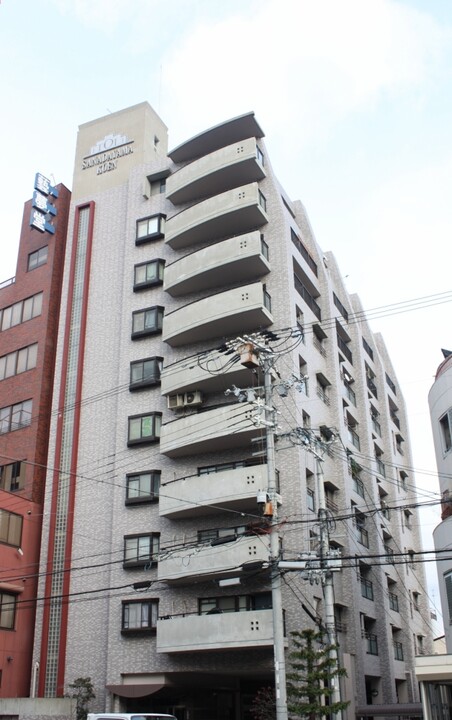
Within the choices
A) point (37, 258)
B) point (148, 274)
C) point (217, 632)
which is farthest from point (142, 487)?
point (37, 258)

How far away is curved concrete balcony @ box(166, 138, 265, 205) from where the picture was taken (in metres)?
40.8

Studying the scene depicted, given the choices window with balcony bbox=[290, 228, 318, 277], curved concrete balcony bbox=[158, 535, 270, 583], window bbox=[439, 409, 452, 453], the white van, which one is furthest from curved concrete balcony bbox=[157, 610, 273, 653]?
window with balcony bbox=[290, 228, 318, 277]

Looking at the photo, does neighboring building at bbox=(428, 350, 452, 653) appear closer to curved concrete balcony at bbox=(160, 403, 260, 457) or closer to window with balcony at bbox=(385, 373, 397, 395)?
curved concrete balcony at bbox=(160, 403, 260, 457)

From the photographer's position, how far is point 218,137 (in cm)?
A: 4275

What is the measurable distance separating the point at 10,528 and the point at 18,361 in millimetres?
11024

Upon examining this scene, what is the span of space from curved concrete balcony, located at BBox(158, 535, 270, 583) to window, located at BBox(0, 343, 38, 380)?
1636 centimetres

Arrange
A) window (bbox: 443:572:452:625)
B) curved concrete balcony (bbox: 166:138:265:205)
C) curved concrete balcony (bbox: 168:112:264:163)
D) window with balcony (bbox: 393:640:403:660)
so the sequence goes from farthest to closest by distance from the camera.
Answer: window with balcony (bbox: 393:640:403:660), curved concrete balcony (bbox: 168:112:264:163), curved concrete balcony (bbox: 166:138:265:205), window (bbox: 443:572:452:625)

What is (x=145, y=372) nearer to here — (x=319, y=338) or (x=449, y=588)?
(x=319, y=338)

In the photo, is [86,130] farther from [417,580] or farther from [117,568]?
[417,580]

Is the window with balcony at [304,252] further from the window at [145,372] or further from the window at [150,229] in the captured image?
the window at [145,372]

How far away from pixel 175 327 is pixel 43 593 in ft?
49.1

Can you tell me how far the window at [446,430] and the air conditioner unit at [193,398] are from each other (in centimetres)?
1283

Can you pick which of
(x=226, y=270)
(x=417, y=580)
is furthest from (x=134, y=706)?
(x=417, y=580)

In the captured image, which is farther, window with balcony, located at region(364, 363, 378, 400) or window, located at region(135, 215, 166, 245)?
window with balcony, located at region(364, 363, 378, 400)
